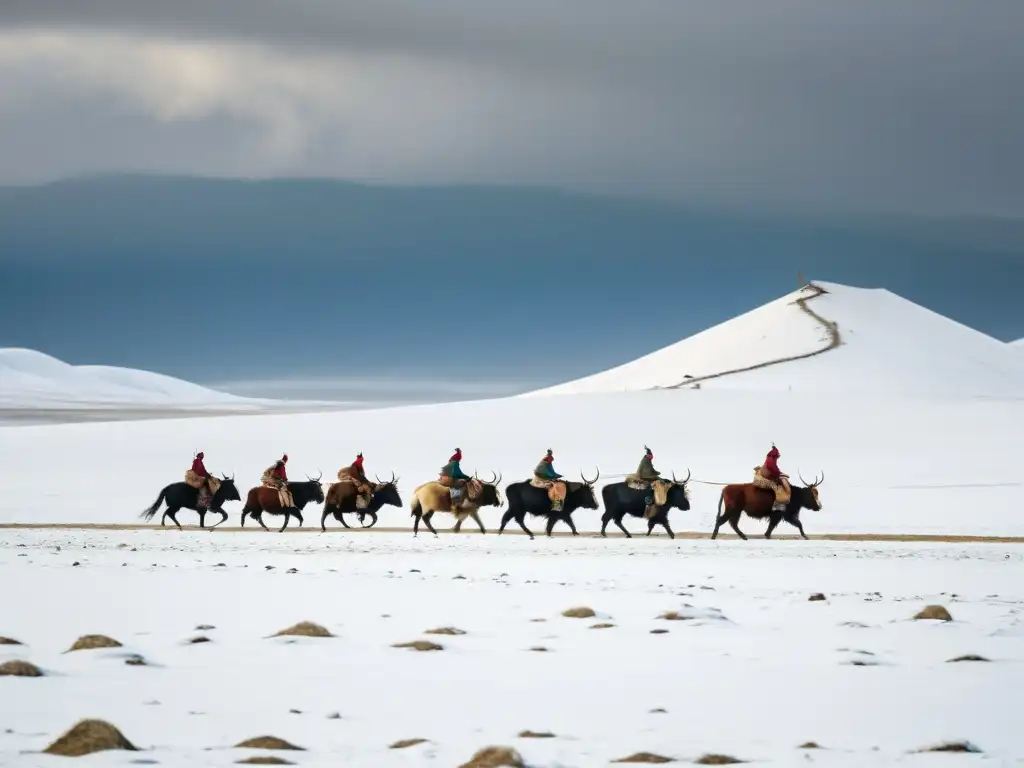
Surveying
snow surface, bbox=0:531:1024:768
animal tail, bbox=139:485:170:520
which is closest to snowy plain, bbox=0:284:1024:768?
snow surface, bbox=0:531:1024:768

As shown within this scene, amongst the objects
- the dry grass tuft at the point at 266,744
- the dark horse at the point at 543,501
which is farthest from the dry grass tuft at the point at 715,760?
the dark horse at the point at 543,501

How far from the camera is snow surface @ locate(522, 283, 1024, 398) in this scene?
91.8 metres

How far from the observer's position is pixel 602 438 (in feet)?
180

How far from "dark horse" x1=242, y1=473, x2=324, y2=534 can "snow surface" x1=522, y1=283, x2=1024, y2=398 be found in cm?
5330

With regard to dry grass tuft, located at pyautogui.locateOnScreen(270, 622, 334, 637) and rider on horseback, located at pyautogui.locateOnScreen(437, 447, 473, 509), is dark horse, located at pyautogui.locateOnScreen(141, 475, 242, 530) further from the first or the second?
dry grass tuft, located at pyautogui.locateOnScreen(270, 622, 334, 637)

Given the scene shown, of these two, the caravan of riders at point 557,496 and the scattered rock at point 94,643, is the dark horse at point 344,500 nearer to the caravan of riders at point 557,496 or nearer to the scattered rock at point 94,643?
the caravan of riders at point 557,496

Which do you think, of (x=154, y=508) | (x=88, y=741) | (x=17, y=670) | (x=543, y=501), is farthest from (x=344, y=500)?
(x=88, y=741)

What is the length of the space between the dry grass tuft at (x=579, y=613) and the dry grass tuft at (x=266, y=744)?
666 cm

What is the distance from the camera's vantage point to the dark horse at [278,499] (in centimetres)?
3369

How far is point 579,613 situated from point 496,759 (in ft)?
22.7

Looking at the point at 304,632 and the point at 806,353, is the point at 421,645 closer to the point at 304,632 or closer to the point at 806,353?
the point at 304,632

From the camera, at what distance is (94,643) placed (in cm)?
1165

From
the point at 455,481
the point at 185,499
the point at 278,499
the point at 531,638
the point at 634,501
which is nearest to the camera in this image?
the point at 531,638

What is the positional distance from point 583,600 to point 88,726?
9092 mm
